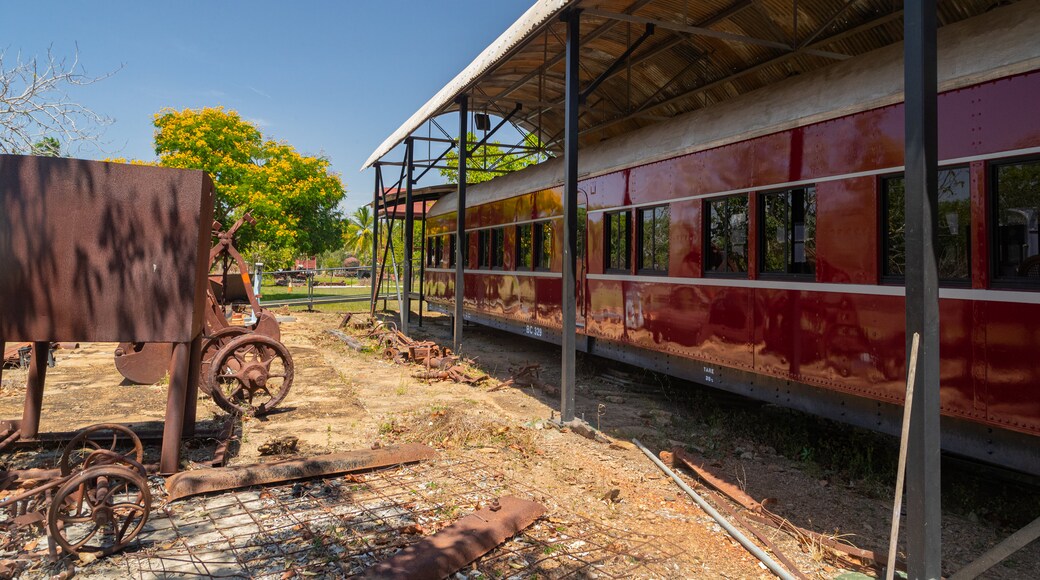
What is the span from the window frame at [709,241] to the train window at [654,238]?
0.61 meters

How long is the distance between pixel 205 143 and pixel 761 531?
2804cm

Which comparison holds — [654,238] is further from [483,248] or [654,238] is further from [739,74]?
[483,248]

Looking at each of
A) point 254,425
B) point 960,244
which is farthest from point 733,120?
point 254,425

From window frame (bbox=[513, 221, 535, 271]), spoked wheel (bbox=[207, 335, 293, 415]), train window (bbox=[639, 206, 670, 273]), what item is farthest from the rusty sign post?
window frame (bbox=[513, 221, 535, 271])

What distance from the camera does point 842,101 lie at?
4.97 metres

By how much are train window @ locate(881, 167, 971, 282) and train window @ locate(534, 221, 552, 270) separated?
5.68 metres

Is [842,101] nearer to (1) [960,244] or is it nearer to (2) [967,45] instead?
(2) [967,45]

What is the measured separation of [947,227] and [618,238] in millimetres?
4151

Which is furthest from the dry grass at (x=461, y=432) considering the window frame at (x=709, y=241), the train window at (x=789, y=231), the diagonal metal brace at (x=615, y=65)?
the diagonal metal brace at (x=615, y=65)

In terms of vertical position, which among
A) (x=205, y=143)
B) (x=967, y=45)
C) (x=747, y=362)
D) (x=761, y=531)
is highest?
(x=205, y=143)

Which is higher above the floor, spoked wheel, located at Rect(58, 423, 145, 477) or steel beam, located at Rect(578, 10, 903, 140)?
steel beam, located at Rect(578, 10, 903, 140)

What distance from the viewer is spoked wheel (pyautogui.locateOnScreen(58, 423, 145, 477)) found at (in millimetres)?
4105

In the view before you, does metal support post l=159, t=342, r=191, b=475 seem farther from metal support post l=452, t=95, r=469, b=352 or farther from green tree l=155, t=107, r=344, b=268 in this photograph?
green tree l=155, t=107, r=344, b=268

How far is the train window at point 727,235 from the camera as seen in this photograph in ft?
19.7
